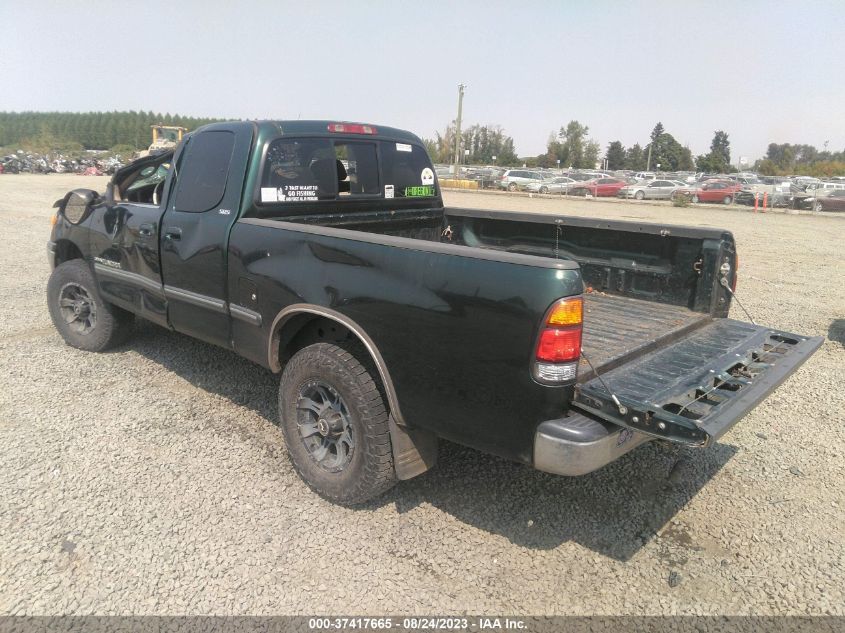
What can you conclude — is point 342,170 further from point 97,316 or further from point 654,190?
point 654,190

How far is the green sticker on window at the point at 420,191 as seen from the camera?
15.9 feet

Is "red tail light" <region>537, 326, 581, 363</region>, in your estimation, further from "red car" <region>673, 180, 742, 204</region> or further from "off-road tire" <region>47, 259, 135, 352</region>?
"red car" <region>673, 180, 742, 204</region>

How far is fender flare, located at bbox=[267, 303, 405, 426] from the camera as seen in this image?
2.91 m

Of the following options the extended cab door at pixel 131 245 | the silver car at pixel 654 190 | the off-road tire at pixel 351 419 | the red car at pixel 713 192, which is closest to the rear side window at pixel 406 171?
the extended cab door at pixel 131 245

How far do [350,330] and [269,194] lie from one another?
1.21 m

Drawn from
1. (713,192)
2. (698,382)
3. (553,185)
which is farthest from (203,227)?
(553,185)

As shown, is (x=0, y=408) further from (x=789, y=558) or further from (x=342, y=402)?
(x=789, y=558)

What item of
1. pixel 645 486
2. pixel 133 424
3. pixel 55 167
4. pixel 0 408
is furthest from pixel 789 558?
pixel 55 167

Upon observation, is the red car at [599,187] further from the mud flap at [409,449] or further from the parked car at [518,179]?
the mud flap at [409,449]

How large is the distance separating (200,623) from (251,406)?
2.14 m

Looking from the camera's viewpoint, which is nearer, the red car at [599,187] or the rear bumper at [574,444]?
the rear bumper at [574,444]

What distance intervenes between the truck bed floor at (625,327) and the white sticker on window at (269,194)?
207 cm

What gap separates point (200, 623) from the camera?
98.4 inches

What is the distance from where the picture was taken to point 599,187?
37.8 metres
